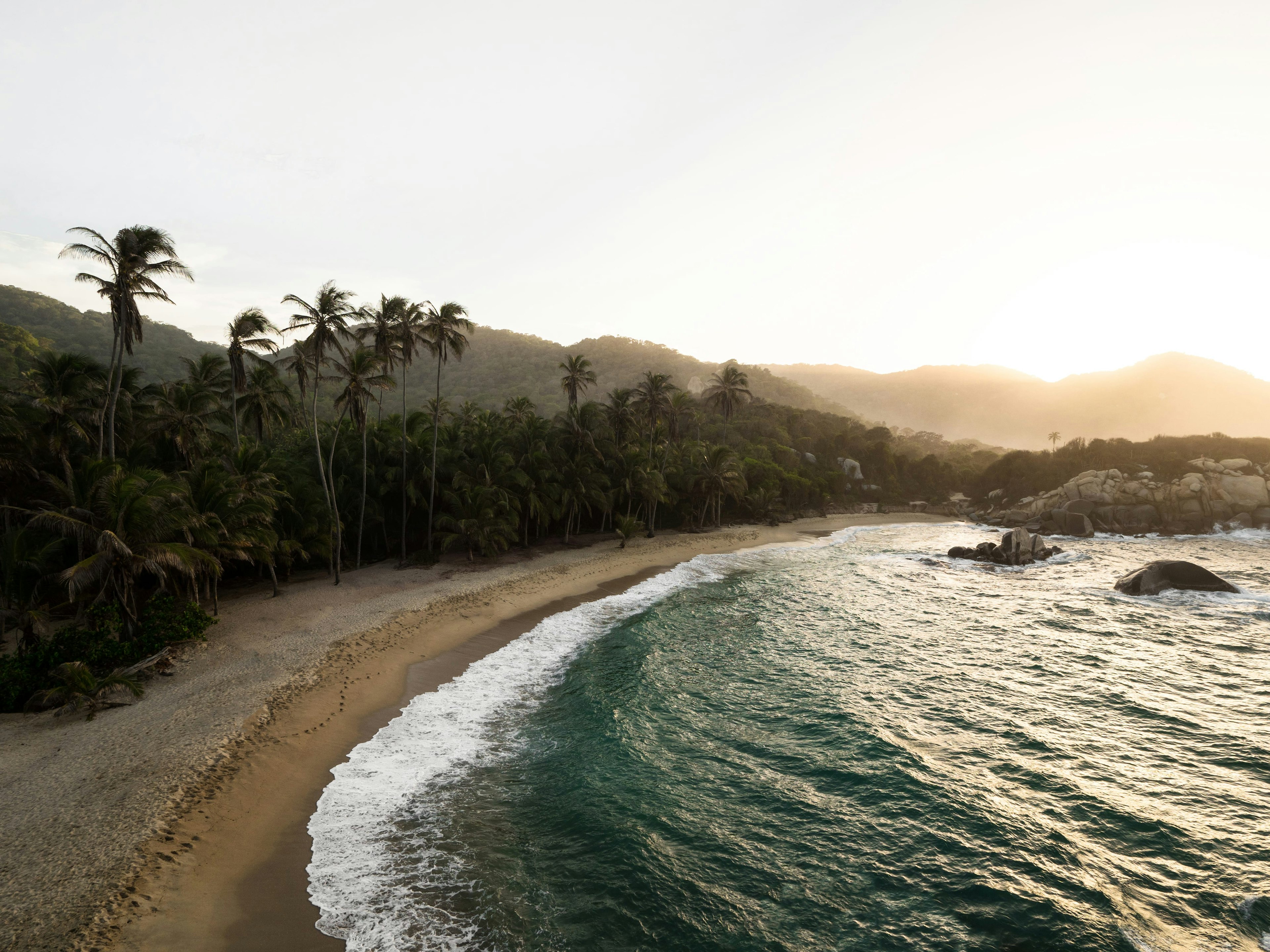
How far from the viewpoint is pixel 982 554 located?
45531mm

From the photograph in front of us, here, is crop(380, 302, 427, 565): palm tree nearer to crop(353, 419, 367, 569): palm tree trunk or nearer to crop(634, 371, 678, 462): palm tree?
crop(353, 419, 367, 569): palm tree trunk

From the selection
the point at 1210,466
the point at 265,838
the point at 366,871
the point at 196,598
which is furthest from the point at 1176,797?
the point at 1210,466

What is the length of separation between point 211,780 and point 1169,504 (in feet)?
A: 290

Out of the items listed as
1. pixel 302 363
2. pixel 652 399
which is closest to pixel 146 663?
pixel 302 363

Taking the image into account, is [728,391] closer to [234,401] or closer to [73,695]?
[234,401]

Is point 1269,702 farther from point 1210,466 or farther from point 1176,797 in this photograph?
point 1210,466

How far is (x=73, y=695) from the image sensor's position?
1573 cm

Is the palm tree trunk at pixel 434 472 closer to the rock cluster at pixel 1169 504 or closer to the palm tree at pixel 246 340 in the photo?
the palm tree at pixel 246 340

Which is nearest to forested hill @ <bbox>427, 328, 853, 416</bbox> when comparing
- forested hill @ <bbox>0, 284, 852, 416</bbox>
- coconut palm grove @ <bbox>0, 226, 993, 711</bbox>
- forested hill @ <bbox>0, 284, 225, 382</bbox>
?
forested hill @ <bbox>0, 284, 852, 416</bbox>

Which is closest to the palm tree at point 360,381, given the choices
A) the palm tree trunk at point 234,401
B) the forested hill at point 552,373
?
the palm tree trunk at point 234,401

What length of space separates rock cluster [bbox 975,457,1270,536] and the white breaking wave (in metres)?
65.2

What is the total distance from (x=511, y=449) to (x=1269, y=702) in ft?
138

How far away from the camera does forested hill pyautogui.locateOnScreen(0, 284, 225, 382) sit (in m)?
79.2

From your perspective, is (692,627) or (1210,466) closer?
(692,627)
